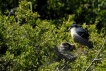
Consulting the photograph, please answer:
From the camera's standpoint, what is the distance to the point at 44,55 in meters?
5.27

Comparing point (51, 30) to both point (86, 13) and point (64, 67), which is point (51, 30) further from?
point (86, 13)

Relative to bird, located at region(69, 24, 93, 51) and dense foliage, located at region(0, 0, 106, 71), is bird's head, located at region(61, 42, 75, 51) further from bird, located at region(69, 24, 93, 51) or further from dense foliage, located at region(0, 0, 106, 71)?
dense foliage, located at region(0, 0, 106, 71)

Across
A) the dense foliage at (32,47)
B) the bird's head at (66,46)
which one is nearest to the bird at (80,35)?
the bird's head at (66,46)

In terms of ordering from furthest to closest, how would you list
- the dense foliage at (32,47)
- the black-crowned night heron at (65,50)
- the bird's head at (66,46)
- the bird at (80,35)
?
the bird's head at (66,46), the bird at (80,35), the black-crowned night heron at (65,50), the dense foliage at (32,47)

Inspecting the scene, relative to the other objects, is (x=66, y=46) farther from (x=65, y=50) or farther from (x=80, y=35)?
(x=80, y=35)

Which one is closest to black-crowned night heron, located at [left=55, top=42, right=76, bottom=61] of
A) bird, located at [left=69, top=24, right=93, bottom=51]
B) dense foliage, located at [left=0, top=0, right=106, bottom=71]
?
bird, located at [left=69, top=24, right=93, bottom=51]

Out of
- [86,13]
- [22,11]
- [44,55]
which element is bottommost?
[86,13]

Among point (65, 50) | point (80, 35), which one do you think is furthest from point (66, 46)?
point (80, 35)

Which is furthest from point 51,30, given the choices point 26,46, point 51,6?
point 51,6

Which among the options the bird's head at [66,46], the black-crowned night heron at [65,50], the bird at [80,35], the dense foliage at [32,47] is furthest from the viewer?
the bird's head at [66,46]

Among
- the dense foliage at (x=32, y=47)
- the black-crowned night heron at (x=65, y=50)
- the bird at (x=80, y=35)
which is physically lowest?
the black-crowned night heron at (x=65, y=50)

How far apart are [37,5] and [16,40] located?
6.00m

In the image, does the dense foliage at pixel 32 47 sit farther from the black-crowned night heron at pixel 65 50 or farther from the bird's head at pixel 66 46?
the bird's head at pixel 66 46

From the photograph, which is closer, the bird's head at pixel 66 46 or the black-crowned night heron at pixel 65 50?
the black-crowned night heron at pixel 65 50
